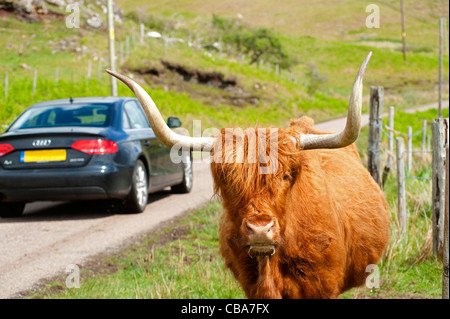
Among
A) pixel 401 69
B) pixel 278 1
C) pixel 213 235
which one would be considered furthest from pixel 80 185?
pixel 278 1

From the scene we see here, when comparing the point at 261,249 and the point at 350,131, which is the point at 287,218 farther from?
the point at 350,131

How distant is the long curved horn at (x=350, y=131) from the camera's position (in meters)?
3.35

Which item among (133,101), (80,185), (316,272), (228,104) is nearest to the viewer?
(316,272)

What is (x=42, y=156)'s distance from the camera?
852 centimetres

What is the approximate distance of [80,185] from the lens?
847 cm

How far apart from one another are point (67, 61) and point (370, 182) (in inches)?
1038

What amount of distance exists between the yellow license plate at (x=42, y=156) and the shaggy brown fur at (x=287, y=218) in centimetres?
467

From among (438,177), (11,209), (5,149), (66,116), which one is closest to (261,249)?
(438,177)

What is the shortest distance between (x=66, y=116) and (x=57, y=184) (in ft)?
4.98

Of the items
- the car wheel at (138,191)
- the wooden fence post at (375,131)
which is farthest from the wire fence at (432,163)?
the car wheel at (138,191)

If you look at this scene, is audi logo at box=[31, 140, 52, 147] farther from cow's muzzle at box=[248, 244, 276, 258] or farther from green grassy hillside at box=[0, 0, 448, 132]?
cow's muzzle at box=[248, 244, 276, 258]
